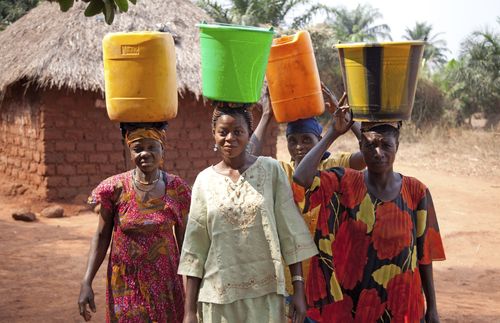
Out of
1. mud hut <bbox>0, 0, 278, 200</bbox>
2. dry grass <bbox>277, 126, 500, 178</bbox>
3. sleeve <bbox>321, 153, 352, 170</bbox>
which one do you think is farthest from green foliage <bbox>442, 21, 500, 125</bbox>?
sleeve <bbox>321, 153, 352, 170</bbox>

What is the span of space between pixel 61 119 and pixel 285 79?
283 inches

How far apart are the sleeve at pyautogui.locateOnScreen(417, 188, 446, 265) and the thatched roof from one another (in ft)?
24.4

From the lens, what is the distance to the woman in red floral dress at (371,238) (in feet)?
9.29

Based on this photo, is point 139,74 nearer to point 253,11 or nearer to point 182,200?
point 182,200

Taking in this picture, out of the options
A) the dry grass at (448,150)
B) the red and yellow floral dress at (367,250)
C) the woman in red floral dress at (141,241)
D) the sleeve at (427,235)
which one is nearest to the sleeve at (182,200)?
the woman in red floral dress at (141,241)

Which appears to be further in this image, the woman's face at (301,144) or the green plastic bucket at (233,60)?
the woman's face at (301,144)

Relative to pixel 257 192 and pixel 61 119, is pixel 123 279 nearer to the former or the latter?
pixel 257 192

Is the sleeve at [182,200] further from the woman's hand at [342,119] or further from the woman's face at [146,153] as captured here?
the woman's hand at [342,119]

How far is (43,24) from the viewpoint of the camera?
11.2 metres

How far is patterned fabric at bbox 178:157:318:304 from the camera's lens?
2.54 metres

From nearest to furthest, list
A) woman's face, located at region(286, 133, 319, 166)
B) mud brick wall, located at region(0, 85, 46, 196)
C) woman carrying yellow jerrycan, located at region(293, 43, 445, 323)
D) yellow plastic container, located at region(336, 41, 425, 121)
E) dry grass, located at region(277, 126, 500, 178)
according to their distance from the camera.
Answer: yellow plastic container, located at region(336, 41, 425, 121), woman carrying yellow jerrycan, located at region(293, 43, 445, 323), woman's face, located at region(286, 133, 319, 166), mud brick wall, located at region(0, 85, 46, 196), dry grass, located at region(277, 126, 500, 178)

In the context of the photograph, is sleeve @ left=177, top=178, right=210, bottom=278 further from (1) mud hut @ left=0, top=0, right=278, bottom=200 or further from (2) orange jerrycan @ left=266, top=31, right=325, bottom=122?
(1) mud hut @ left=0, top=0, right=278, bottom=200

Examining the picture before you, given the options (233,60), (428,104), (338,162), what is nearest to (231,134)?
(233,60)

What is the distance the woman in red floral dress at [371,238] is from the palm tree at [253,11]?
18.6 meters
